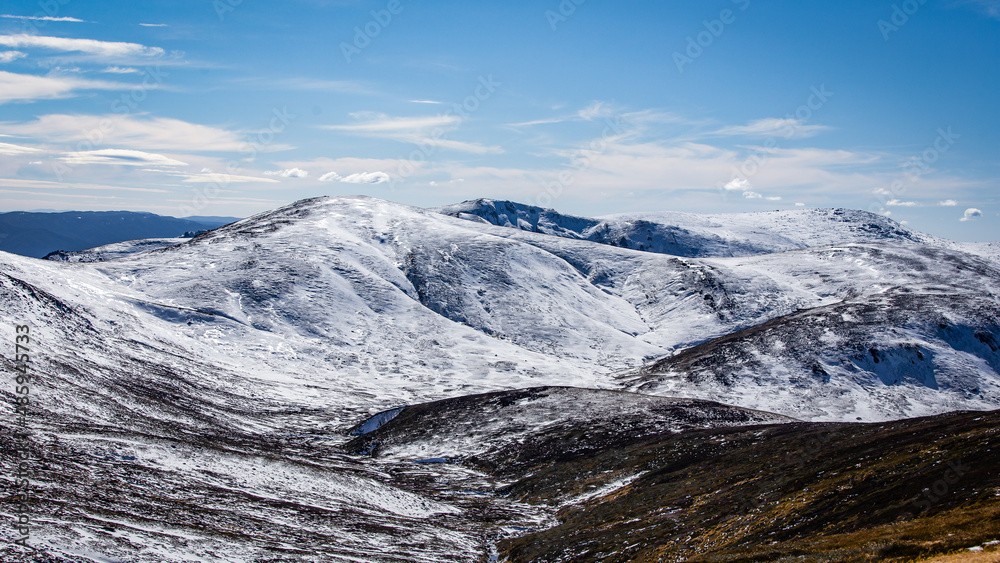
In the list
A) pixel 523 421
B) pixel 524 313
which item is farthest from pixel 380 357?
pixel 523 421

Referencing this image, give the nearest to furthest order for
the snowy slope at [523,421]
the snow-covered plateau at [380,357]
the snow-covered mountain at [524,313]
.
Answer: the snow-covered plateau at [380,357] < the snowy slope at [523,421] < the snow-covered mountain at [524,313]

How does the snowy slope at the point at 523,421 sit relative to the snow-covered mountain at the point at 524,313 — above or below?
below

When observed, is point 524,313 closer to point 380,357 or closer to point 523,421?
point 380,357

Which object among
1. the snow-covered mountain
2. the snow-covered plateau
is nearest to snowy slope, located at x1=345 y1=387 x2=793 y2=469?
the snow-covered plateau

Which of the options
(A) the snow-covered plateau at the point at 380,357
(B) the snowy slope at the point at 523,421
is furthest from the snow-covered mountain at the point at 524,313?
(B) the snowy slope at the point at 523,421

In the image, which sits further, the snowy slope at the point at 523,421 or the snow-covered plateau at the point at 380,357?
the snowy slope at the point at 523,421

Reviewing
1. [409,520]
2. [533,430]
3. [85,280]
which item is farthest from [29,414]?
[85,280]

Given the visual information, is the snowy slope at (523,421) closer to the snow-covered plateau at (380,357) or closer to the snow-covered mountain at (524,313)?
the snow-covered plateau at (380,357)

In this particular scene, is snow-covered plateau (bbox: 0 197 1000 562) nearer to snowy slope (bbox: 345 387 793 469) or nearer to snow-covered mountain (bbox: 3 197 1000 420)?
snow-covered mountain (bbox: 3 197 1000 420)

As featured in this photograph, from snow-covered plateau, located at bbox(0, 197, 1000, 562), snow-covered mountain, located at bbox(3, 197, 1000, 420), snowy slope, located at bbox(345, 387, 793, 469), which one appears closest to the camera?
snow-covered plateau, located at bbox(0, 197, 1000, 562)
